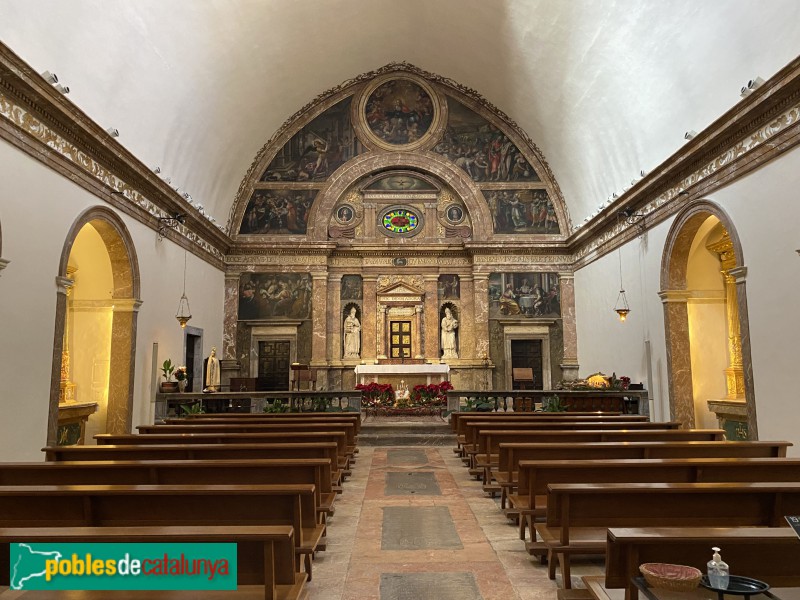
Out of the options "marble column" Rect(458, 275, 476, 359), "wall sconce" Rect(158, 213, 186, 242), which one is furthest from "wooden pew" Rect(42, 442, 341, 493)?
"marble column" Rect(458, 275, 476, 359)

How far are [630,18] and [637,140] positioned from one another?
3.17 meters

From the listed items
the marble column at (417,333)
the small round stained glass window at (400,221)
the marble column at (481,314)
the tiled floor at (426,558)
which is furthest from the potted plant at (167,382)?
the marble column at (481,314)

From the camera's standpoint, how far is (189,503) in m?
4.00

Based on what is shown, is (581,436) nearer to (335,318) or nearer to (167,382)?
(167,382)

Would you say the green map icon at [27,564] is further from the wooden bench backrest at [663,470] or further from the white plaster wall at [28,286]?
the white plaster wall at [28,286]

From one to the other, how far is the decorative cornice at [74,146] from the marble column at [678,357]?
39.6 ft

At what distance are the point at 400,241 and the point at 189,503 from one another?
17.9 metres

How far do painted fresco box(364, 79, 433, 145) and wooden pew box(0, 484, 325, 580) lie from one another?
1924cm

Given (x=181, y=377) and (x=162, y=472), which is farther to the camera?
(x=181, y=377)

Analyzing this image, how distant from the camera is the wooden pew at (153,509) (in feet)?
12.7

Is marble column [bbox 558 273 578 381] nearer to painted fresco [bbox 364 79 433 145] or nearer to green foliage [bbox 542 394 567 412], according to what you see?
green foliage [bbox 542 394 567 412]

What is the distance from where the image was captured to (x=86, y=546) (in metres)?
2.55

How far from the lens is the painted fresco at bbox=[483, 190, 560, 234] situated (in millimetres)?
21359

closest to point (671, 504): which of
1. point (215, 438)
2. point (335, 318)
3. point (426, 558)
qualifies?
point (426, 558)
